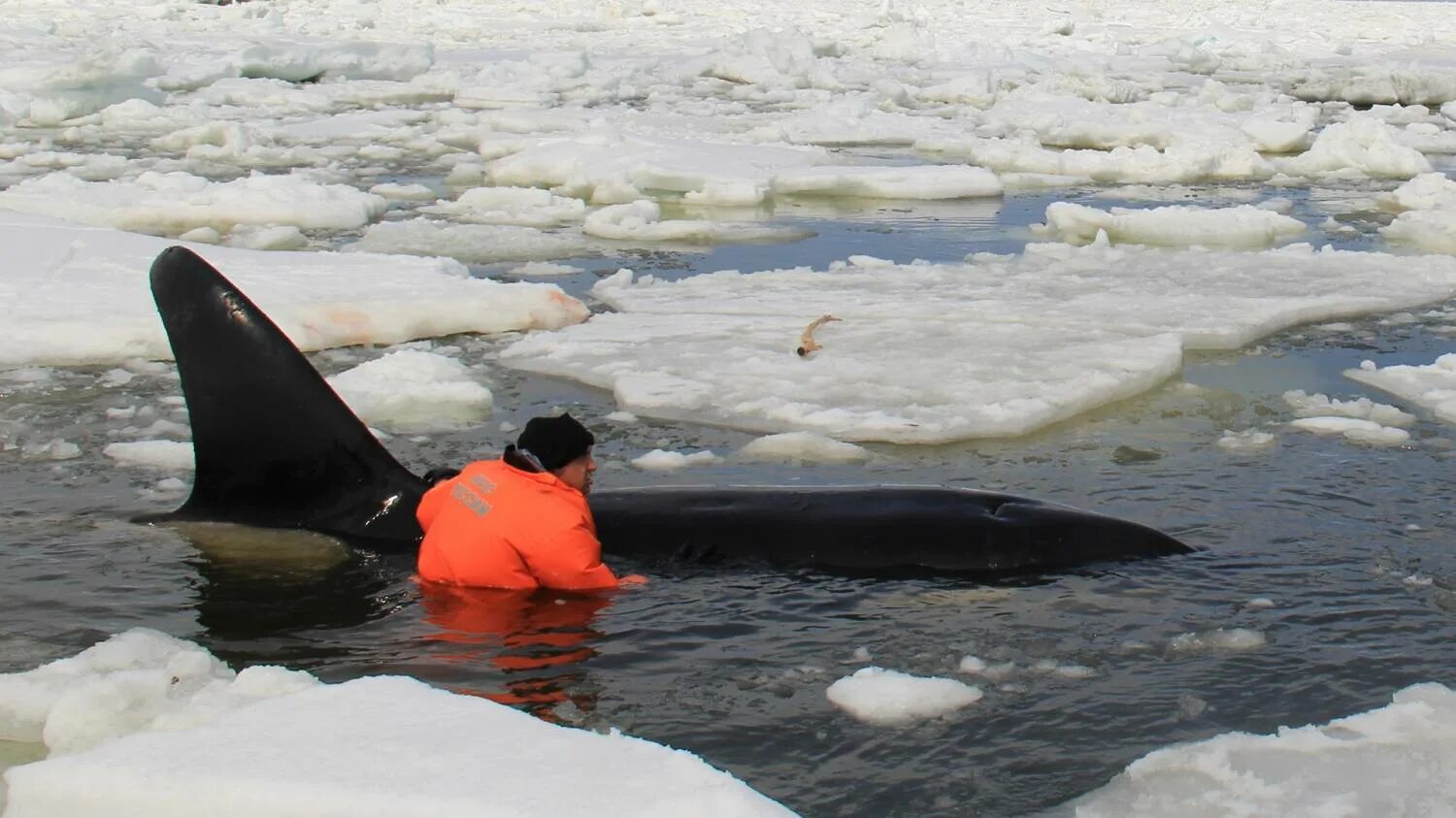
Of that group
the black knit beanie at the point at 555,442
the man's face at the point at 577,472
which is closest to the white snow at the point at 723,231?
the man's face at the point at 577,472

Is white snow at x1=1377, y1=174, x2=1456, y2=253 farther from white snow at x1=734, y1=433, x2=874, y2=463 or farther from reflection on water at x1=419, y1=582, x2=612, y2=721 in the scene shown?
reflection on water at x1=419, y1=582, x2=612, y2=721

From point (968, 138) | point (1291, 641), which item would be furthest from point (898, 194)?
point (1291, 641)

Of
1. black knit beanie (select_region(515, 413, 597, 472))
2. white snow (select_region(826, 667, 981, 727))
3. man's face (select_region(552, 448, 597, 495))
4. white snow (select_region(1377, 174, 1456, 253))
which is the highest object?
black knit beanie (select_region(515, 413, 597, 472))

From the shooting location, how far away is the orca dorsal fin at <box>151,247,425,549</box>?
232 inches

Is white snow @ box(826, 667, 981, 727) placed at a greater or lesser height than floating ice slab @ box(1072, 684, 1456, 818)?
lesser

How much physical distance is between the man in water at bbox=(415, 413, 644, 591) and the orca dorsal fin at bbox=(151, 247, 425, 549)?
0.48 m

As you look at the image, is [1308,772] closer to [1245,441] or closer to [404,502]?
[404,502]

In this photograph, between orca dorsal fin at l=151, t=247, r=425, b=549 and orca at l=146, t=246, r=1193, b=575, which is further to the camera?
orca dorsal fin at l=151, t=247, r=425, b=549

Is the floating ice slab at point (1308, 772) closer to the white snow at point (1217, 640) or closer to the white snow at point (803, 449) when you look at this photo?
the white snow at point (1217, 640)

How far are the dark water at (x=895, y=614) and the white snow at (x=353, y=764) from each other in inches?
29.1

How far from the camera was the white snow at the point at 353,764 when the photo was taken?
10.3 feet

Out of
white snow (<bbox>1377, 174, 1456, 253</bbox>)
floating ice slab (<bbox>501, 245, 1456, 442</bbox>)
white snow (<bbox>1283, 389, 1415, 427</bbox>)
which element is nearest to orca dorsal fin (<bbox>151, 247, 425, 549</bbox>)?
floating ice slab (<bbox>501, 245, 1456, 442</bbox>)

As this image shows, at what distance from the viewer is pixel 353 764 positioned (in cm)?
332

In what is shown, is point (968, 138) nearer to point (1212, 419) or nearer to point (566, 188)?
point (566, 188)
